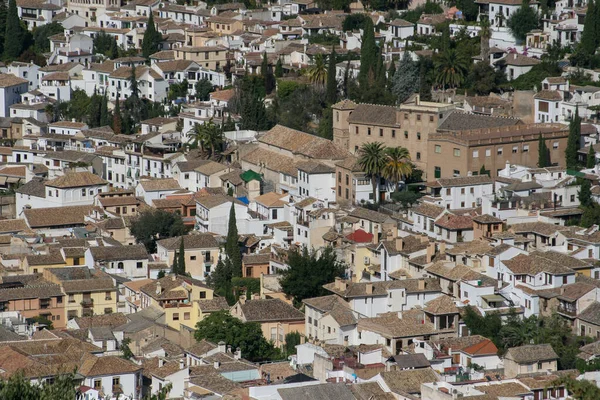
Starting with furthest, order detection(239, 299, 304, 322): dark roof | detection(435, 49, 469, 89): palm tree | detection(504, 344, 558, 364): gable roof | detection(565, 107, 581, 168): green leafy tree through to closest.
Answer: detection(435, 49, 469, 89): palm tree
detection(565, 107, 581, 168): green leafy tree
detection(239, 299, 304, 322): dark roof
detection(504, 344, 558, 364): gable roof

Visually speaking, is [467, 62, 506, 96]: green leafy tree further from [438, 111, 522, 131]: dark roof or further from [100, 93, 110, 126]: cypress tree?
[100, 93, 110, 126]: cypress tree

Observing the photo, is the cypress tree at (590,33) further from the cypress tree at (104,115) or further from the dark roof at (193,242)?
the cypress tree at (104,115)

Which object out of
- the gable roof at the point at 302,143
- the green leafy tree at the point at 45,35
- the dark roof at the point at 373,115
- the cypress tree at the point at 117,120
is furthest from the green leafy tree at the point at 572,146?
the green leafy tree at the point at 45,35

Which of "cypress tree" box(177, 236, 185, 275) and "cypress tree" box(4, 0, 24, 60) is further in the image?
"cypress tree" box(4, 0, 24, 60)

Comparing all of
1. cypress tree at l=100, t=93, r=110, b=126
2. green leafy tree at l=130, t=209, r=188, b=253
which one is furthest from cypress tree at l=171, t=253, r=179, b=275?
cypress tree at l=100, t=93, r=110, b=126

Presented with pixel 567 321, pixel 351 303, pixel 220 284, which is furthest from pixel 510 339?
pixel 220 284

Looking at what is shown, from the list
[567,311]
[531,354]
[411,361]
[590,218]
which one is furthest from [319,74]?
[531,354]
